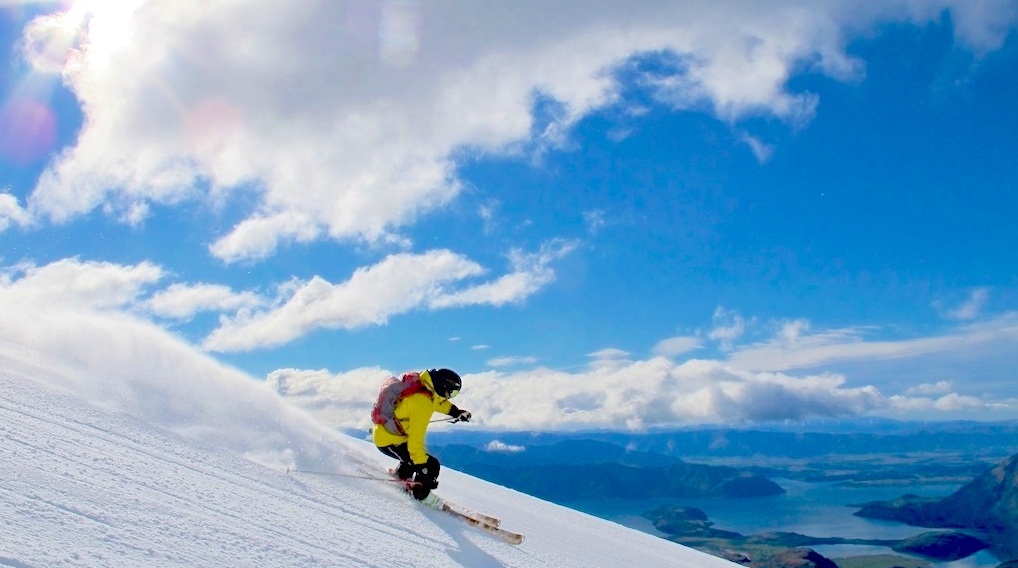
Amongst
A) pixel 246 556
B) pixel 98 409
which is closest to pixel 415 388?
pixel 98 409

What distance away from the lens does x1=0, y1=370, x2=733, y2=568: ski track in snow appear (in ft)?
13.1

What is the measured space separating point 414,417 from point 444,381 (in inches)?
27.1

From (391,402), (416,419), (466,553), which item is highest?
(391,402)

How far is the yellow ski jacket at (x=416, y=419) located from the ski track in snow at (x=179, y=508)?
0.59 meters

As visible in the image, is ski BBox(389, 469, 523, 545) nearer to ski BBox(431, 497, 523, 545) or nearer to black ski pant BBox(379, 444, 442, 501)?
ski BBox(431, 497, 523, 545)

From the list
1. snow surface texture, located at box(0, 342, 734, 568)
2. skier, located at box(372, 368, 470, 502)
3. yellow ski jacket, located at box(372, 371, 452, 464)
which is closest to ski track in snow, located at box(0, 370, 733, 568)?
snow surface texture, located at box(0, 342, 734, 568)

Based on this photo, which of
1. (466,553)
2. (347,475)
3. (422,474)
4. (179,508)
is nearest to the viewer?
(179,508)

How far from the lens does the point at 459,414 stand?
10.1 metres

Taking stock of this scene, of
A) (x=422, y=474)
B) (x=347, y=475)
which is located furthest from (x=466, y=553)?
(x=347, y=475)

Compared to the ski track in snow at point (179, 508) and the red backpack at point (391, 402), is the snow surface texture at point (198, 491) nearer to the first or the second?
the ski track in snow at point (179, 508)

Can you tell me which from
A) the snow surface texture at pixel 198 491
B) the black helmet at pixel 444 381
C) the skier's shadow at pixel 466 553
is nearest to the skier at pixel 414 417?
the black helmet at pixel 444 381

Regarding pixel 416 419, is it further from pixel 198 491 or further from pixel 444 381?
pixel 198 491

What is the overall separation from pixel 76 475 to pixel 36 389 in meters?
3.72

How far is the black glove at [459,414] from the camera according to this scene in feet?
32.7
